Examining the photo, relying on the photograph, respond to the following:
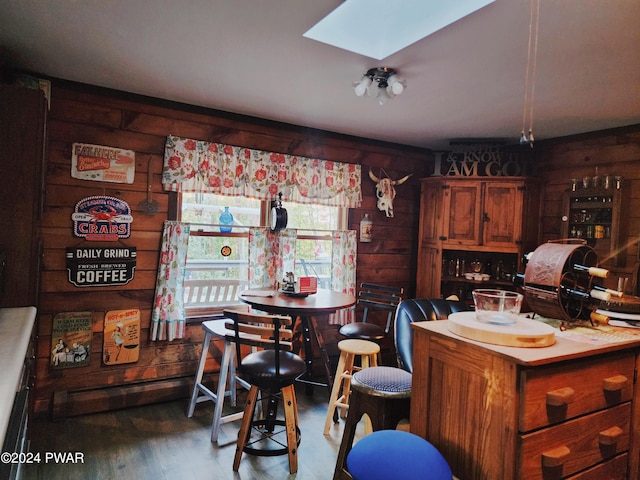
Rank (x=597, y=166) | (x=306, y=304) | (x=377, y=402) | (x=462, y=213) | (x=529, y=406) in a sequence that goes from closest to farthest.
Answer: (x=529, y=406) < (x=377, y=402) < (x=306, y=304) < (x=597, y=166) < (x=462, y=213)

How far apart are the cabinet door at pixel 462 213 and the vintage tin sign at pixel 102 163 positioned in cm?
290

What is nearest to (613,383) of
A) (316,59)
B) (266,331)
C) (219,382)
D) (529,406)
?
(529,406)

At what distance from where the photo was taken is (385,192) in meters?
4.35

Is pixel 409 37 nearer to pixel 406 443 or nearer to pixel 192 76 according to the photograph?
pixel 192 76

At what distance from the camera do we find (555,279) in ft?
4.74

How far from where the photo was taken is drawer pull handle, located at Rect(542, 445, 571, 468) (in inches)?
45.6

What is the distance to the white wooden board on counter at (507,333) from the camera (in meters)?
1.19

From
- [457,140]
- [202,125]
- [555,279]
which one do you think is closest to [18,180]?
[202,125]

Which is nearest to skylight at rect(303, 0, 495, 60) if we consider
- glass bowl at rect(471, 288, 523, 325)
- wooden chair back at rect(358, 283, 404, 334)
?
glass bowl at rect(471, 288, 523, 325)

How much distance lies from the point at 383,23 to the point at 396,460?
199cm

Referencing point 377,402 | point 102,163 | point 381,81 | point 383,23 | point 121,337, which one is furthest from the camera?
point 121,337

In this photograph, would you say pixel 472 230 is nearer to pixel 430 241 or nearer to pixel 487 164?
pixel 430 241

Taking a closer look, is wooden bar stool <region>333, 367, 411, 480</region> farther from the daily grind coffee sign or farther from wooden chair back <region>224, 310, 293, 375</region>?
the daily grind coffee sign

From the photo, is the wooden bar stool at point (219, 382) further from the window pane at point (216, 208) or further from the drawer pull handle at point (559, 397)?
Answer: the drawer pull handle at point (559, 397)
